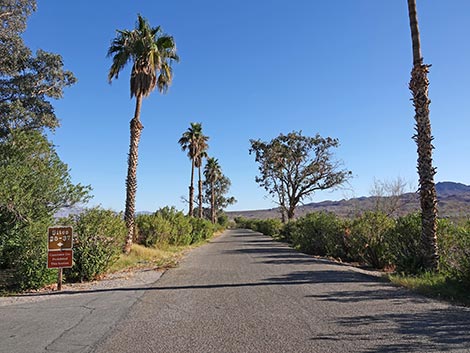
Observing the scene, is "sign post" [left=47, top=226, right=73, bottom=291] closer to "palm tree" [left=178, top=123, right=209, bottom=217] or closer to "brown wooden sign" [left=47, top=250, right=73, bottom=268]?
"brown wooden sign" [left=47, top=250, right=73, bottom=268]

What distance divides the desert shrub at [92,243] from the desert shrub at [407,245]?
33.0 ft

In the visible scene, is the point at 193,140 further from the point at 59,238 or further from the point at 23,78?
the point at 59,238

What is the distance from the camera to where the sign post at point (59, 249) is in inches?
445

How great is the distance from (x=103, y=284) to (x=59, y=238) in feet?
6.66

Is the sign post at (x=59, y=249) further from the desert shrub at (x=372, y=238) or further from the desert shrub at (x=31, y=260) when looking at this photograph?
the desert shrub at (x=372, y=238)

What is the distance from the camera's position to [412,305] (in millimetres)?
8031

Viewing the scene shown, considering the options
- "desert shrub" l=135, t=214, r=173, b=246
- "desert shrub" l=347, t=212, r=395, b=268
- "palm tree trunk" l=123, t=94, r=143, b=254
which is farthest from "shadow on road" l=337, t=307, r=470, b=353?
"desert shrub" l=135, t=214, r=173, b=246

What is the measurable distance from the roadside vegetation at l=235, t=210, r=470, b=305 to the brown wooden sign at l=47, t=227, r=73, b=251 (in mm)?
9650

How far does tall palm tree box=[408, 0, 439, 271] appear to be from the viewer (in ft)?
38.5

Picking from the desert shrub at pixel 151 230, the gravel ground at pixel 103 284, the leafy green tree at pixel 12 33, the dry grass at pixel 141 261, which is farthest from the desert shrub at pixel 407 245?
the leafy green tree at pixel 12 33

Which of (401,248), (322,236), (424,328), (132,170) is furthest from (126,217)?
(424,328)

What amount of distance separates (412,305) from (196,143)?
135 ft

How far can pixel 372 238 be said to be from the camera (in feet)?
55.1

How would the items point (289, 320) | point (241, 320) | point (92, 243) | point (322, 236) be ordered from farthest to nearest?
point (322, 236) → point (92, 243) → point (241, 320) → point (289, 320)
